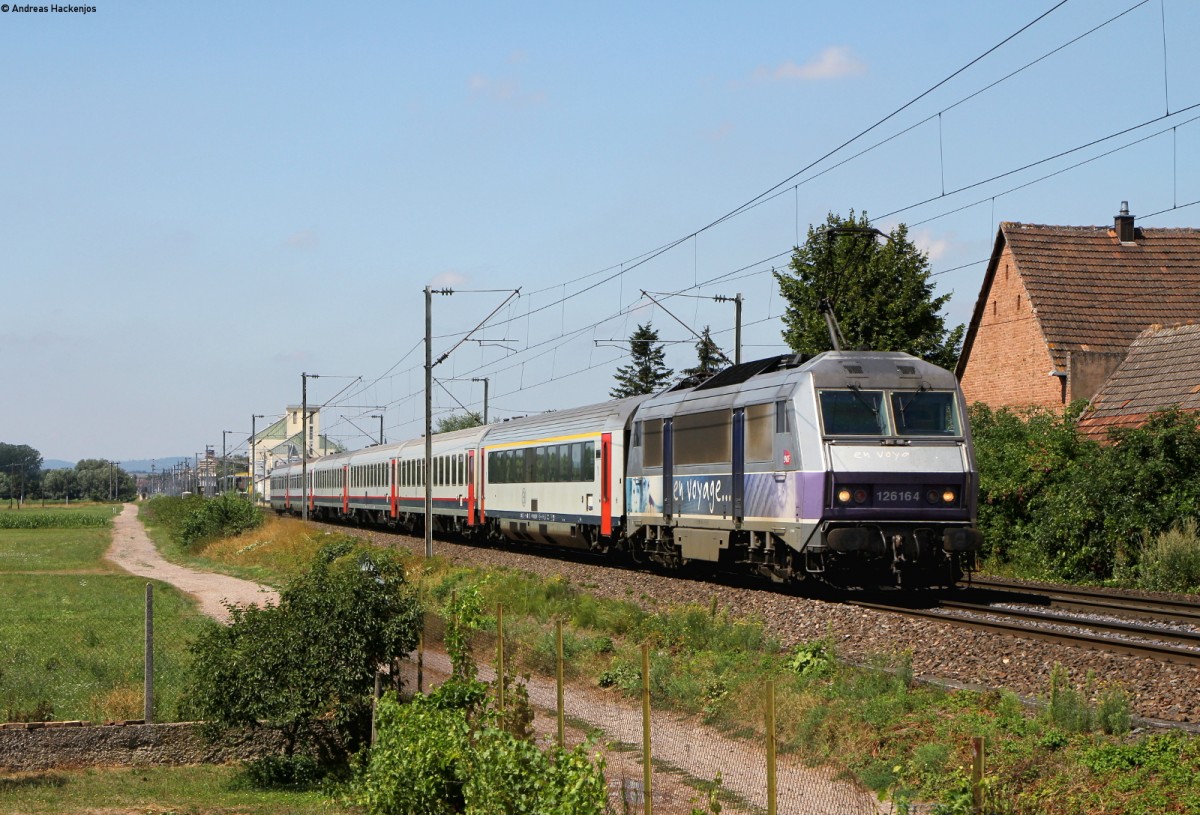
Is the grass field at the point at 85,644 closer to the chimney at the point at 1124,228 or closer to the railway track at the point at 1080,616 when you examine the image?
the railway track at the point at 1080,616

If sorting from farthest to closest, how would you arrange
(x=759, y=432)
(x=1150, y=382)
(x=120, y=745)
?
(x=1150, y=382)
(x=759, y=432)
(x=120, y=745)

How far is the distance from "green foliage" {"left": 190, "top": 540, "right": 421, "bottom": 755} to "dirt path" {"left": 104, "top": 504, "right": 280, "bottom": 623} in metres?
0.55

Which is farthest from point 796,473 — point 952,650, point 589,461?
point 589,461

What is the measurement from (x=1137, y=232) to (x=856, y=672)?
1222 inches

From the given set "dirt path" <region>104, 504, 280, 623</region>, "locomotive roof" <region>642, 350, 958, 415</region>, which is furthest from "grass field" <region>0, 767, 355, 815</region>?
"locomotive roof" <region>642, 350, 958, 415</region>

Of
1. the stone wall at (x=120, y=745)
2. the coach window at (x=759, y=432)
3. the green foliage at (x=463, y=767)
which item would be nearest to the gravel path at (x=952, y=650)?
the coach window at (x=759, y=432)

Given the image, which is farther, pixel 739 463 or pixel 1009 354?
pixel 1009 354

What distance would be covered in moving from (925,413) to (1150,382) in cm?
1245

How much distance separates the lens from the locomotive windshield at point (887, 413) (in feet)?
64.1

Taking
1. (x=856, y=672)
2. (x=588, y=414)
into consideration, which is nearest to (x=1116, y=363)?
(x=588, y=414)

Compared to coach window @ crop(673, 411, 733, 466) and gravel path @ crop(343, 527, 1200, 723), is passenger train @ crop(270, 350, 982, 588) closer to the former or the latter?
coach window @ crop(673, 411, 733, 466)

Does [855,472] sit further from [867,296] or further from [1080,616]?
[867,296]

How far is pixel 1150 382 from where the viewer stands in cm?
2994

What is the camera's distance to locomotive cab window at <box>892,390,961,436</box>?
19750 millimetres
